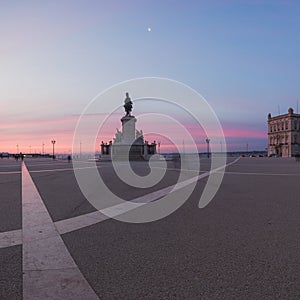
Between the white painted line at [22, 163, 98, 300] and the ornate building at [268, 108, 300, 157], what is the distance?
115246 mm

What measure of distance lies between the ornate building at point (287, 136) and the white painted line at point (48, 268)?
115 meters

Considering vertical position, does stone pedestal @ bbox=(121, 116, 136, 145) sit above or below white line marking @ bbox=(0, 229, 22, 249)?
above

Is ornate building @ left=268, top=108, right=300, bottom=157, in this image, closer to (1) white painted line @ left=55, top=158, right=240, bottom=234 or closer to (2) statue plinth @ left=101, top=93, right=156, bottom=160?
(2) statue plinth @ left=101, top=93, right=156, bottom=160

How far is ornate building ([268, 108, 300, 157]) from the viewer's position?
113 metres

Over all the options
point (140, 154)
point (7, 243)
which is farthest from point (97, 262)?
point (140, 154)

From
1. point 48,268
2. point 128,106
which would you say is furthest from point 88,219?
point 128,106

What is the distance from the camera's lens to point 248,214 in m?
6.91

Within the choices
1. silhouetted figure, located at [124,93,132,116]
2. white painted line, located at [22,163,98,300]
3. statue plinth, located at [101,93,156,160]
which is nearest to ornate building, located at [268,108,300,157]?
silhouetted figure, located at [124,93,132,116]

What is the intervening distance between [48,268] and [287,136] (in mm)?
123081

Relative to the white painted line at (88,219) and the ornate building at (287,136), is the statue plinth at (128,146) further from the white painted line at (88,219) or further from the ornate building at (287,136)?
the ornate building at (287,136)

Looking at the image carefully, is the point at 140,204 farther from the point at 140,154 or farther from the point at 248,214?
the point at 140,154

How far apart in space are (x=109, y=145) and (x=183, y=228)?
48.4 metres

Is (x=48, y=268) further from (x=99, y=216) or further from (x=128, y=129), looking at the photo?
(x=128, y=129)

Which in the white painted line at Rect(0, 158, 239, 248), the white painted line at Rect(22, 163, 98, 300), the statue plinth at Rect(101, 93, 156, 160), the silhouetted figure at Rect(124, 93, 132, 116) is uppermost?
the silhouetted figure at Rect(124, 93, 132, 116)
